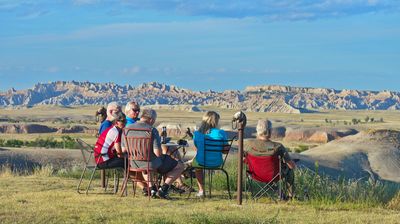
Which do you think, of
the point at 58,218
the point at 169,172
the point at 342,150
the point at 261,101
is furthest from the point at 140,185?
the point at 261,101

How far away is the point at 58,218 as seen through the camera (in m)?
11.2

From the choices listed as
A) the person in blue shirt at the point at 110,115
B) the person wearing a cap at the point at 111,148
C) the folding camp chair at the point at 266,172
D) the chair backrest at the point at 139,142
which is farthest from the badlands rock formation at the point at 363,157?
the chair backrest at the point at 139,142

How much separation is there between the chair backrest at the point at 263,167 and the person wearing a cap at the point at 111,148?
209 centimetres

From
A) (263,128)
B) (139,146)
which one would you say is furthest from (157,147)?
(263,128)

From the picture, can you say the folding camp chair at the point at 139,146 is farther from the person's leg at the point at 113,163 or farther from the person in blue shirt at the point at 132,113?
the person in blue shirt at the point at 132,113

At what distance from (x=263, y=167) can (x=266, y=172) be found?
97 millimetres

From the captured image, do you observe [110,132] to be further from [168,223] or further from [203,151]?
[168,223]

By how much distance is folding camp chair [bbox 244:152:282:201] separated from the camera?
13.6m

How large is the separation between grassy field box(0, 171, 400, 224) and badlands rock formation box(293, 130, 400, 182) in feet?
42.2

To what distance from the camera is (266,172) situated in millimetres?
13695

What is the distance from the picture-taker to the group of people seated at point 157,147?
13.5 metres

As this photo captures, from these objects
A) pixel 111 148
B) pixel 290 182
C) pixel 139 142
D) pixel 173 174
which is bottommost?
pixel 290 182

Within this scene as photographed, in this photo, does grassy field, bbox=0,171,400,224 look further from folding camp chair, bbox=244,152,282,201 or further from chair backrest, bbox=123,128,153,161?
chair backrest, bbox=123,128,153,161

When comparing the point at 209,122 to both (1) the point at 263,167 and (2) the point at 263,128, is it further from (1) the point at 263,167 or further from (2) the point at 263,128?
(1) the point at 263,167
